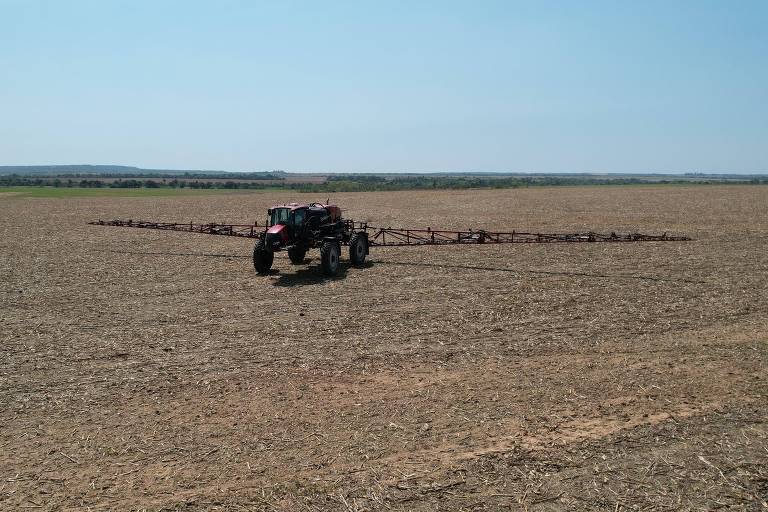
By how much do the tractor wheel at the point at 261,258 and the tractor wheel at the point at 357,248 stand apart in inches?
87.6

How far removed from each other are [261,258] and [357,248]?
8.81 feet

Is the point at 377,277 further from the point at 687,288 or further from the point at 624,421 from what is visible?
the point at 624,421

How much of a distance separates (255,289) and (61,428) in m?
8.13

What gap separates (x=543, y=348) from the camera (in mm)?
10180

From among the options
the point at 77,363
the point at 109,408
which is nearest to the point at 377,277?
the point at 77,363

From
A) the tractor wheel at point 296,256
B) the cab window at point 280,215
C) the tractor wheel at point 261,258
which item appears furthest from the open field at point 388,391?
the tractor wheel at point 296,256

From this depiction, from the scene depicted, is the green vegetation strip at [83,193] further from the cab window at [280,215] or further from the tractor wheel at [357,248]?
the tractor wheel at [357,248]

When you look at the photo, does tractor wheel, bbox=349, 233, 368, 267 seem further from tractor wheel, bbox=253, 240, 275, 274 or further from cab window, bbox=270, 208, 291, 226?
tractor wheel, bbox=253, 240, 275, 274

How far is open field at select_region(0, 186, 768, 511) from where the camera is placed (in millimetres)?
6039

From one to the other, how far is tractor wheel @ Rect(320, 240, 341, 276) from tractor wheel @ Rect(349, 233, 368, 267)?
1183 millimetres

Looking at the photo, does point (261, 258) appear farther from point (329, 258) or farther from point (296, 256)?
point (296, 256)

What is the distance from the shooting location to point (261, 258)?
1742 centimetres

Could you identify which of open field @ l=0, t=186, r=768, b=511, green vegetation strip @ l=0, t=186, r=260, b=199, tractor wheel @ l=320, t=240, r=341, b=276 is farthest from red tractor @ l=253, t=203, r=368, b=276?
green vegetation strip @ l=0, t=186, r=260, b=199

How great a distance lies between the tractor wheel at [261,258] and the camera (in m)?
17.3
